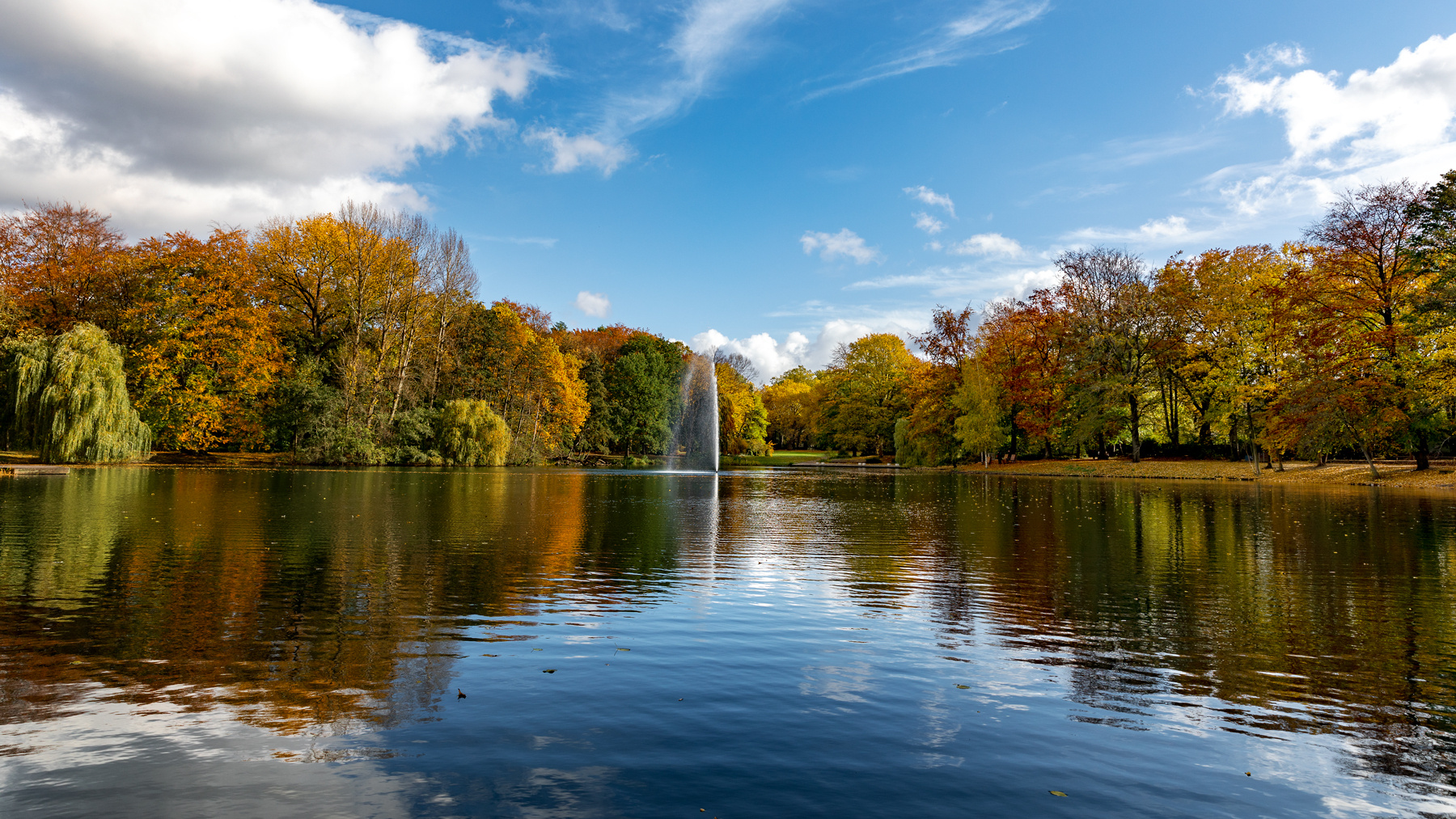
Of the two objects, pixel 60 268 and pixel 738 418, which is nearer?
pixel 60 268

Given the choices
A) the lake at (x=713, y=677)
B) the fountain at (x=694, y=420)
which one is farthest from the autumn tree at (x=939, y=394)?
the lake at (x=713, y=677)

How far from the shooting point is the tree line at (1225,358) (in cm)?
4138

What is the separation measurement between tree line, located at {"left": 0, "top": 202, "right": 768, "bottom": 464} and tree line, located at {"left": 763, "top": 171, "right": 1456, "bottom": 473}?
3901 cm

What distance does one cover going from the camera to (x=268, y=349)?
186ft

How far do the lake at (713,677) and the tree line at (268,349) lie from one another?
31171mm

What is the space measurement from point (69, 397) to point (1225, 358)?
6855cm

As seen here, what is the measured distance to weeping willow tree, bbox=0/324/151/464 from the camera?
3919 centimetres

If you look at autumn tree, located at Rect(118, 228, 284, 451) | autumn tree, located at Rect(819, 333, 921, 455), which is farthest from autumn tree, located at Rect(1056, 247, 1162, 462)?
autumn tree, located at Rect(118, 228, 284, 451)

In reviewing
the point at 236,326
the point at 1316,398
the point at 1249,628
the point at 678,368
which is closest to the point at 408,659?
the point at 1249,628

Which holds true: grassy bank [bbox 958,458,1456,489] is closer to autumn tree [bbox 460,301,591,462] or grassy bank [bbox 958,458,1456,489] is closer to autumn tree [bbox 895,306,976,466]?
autumn tree [bbox 895,306,976,466]

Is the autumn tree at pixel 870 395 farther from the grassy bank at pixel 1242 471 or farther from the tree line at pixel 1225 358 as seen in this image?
the grassy bank at pixel 1242 471

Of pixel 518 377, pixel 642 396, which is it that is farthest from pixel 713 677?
pixel 642 396

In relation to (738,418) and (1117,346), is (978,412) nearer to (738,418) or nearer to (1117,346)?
(1117,346)

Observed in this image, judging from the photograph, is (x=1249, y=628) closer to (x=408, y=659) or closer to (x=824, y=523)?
(x=408, y=659)
